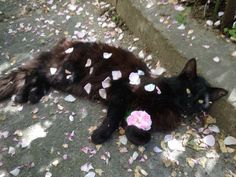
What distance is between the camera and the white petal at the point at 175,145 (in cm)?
336

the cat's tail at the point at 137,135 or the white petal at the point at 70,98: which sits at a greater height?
the cat's tail at the point at 137,135

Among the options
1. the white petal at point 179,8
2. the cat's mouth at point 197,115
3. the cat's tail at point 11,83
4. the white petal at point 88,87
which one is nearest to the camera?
the cat's mouth at point 197,115

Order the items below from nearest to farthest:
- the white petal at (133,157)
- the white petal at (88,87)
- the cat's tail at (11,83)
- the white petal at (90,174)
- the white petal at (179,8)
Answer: the white petal at (90,174), the white petal at (133,157), the white petal at (88,87), the cat's tail at (11,83), the white petal at (179,8)

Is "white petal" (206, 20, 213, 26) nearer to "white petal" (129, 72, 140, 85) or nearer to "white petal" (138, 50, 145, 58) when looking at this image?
"white petal" (138, 50, 145, 58)

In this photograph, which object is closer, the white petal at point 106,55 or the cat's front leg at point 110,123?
the cat's front leg at point 110,123

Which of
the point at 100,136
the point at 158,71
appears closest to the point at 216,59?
the point at 158,71

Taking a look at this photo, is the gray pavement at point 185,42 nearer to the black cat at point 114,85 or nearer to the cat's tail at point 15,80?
the black cat at point 114,85

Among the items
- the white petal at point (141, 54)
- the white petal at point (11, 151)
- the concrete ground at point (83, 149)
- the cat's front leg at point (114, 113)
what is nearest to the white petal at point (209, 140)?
the concrete ground at point (83, 149)

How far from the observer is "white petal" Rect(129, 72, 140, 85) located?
3568 millimetres

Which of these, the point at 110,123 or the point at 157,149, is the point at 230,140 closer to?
the point at 157,149


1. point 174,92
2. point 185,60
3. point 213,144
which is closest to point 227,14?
point 185,60

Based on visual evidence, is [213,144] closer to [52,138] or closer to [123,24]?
[52,138]

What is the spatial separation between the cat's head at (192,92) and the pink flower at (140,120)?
326mm

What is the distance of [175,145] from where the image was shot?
3.38 meters
